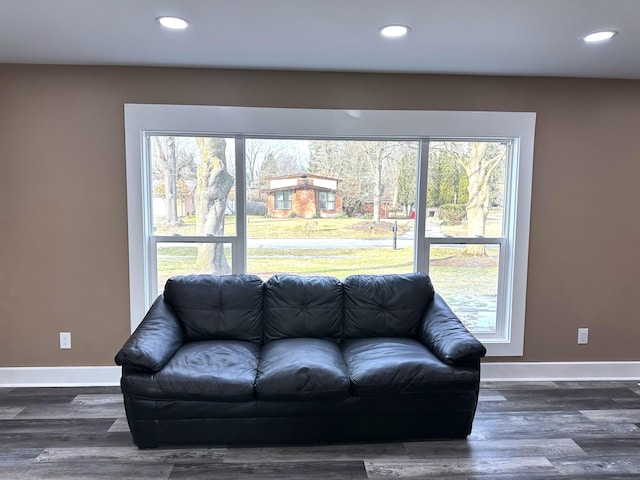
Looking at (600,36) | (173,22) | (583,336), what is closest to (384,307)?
(583,336)

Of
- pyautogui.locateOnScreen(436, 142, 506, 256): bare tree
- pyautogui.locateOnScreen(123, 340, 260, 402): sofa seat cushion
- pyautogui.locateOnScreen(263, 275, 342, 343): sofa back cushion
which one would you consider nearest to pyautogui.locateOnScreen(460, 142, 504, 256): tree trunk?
pyautogui.locateOnScreen(436, 142, 506, 256): bare tree

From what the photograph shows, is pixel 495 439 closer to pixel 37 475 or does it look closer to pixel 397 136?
pixel 397 136

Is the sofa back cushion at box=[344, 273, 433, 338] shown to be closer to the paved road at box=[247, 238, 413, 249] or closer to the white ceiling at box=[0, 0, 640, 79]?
the paved road at box=[247, 238, 413, 249]

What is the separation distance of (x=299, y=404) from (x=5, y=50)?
9.29 ft

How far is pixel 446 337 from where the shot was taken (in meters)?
2.49

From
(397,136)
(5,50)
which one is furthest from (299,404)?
(5,50)

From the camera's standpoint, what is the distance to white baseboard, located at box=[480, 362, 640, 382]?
3258mm

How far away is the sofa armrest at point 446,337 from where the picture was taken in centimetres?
231

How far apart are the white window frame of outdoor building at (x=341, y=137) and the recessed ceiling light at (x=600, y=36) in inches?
29.7

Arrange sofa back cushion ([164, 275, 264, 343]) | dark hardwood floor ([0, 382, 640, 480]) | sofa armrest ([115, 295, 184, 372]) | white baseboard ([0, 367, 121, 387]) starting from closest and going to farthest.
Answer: dark hardwood floor ([0, 382, 640, 480]) < sofa armrest ([115, 295, 184, 372]) < sofa back cushion ([164, 275, 264, 343]) < white baseboard ([0, 367, 121, 387])

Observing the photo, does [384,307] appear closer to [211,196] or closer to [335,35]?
[211,196]

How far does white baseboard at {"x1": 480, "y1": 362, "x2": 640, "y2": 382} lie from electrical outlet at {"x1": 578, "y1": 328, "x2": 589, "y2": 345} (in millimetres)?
170

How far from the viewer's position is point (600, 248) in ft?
10.5

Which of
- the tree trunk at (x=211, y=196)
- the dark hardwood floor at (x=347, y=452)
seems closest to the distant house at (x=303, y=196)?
the tree trunk at (x=211, y=196)
